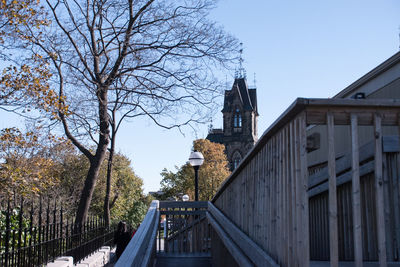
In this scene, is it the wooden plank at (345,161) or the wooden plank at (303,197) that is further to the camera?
the wooden plank at (345,161)

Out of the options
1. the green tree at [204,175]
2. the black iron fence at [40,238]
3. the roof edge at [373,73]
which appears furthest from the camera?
the green tree at [204,175]

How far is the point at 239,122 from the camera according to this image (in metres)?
93.7

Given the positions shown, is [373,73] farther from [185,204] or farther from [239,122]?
[239,122]

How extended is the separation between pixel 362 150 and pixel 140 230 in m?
2.97

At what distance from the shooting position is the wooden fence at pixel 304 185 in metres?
3.09

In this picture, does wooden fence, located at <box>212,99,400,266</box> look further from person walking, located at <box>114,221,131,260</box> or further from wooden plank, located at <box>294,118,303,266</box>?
person walking, located at <box>114,221,131,260</box>

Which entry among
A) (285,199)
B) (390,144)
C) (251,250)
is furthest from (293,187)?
(390,144)

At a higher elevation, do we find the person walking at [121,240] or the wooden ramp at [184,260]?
the person walking at [121,240]

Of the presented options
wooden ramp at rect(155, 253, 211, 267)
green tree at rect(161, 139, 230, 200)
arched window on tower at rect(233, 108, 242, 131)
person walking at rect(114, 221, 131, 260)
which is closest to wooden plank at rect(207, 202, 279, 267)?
wooden ramp at rect(155, 253, 211, 267)

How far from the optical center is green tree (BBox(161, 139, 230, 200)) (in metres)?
56.0

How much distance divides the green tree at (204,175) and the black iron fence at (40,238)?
40434 mm

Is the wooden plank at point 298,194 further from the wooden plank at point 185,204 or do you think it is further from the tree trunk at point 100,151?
the tree trunk at point 100,151

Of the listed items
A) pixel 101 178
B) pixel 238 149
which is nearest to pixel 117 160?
pixel 101 178

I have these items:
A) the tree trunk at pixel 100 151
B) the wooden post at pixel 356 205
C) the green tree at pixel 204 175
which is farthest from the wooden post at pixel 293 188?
the green tree at pixel 204 175
